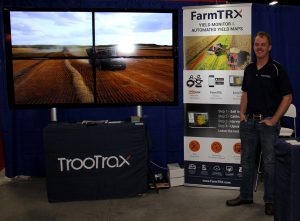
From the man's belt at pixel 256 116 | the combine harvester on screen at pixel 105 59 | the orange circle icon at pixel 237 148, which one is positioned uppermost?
the combine harvester on screen at pixel 105 59

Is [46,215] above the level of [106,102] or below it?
below

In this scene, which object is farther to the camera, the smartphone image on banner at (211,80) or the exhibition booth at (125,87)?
the smartphone image on banner at (211,80)

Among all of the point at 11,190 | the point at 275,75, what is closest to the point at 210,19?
the point at 275,75

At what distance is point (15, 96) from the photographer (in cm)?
415

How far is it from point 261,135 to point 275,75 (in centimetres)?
54

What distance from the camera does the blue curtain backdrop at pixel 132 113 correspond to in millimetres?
4094

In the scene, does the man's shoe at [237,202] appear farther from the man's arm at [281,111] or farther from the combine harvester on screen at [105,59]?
the combine harvester on screen at [105,59]

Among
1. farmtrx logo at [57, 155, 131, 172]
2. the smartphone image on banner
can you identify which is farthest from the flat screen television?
farmtrx logo at [57, 155, 131, 172]

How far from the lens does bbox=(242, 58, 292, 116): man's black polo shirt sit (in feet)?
9.89

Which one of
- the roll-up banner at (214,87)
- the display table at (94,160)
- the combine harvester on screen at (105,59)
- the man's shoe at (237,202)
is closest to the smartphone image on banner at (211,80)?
the roll-up banner at (214,87)

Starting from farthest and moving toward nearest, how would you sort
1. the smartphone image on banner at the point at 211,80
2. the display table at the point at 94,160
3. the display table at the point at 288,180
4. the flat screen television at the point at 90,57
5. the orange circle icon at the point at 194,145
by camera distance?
the flat screen television at the point at 90,57 → the orange circle icon at the point at 194,145 → the smartphone image on banner at the point at 211,80 → the display table at the point at 94,160 → the display table at the point at 288,180

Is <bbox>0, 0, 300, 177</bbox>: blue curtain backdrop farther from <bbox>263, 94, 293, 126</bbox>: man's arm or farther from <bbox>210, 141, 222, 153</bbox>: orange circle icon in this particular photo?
<bbox>263, 94, 293, 126</bbox>: man's arm

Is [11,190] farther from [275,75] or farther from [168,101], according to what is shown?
[275,75]

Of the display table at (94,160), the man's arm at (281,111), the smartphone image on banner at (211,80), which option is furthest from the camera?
the smartphone image on banner at (211,80)
